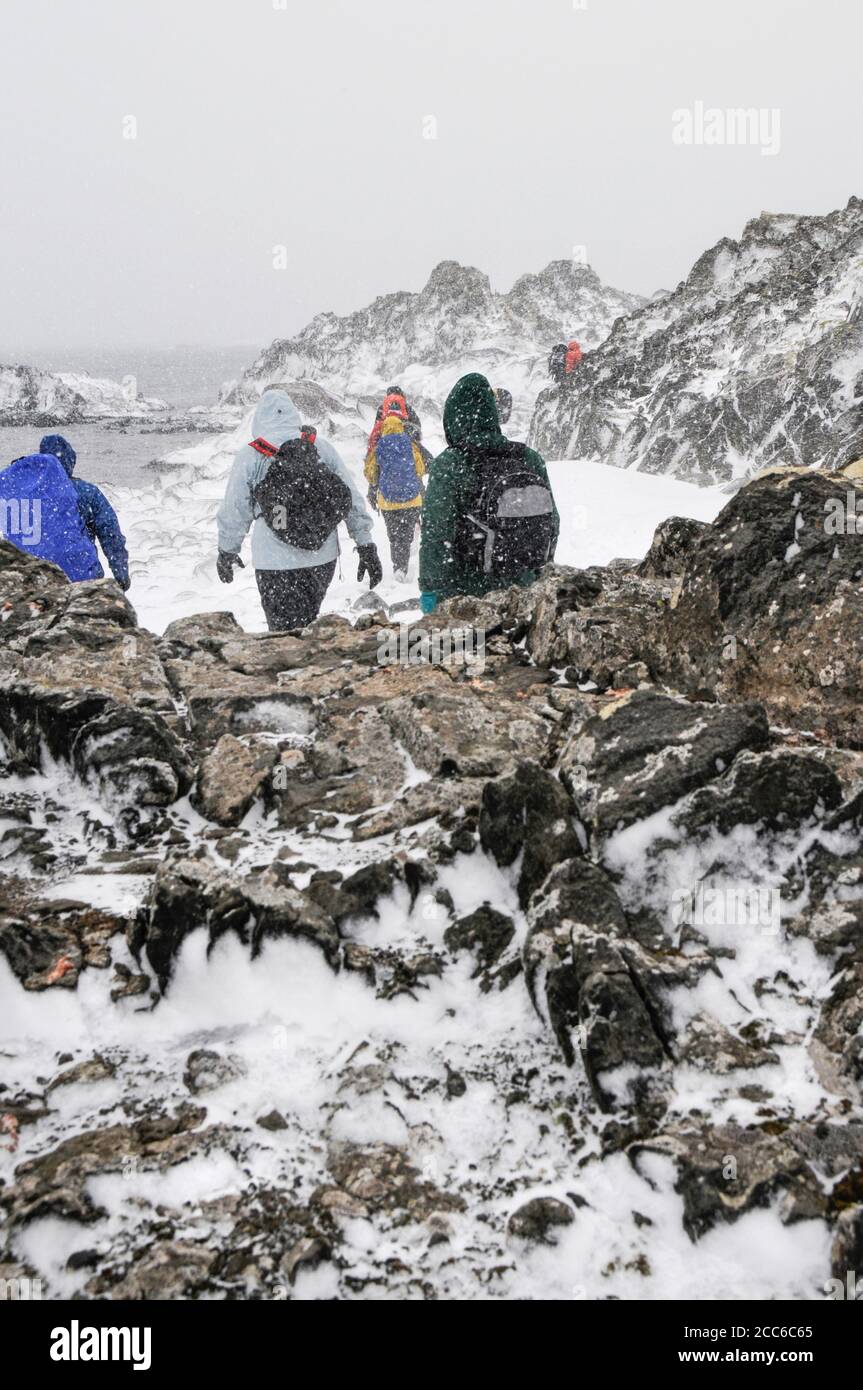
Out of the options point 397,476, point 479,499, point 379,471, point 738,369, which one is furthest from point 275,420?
point 738,369

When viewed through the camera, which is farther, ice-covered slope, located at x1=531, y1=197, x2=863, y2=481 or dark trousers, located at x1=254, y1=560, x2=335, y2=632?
ice-covered slope, located at x1=531, y1=197, x2=863, y2=481

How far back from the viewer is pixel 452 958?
2670 millimetres

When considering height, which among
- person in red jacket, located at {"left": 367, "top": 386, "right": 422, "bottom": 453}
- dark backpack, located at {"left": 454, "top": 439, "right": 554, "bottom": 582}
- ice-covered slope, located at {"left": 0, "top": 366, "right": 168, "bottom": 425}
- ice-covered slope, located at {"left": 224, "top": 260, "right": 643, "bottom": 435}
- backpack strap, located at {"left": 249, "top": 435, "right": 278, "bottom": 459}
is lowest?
dark backpack, located at {"left": 454, "top": 439, "right": 554, "bottom": 582}

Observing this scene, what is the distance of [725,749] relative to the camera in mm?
2875

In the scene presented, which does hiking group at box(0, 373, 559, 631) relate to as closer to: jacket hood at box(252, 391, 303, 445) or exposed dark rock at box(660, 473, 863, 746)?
jacket hood at box(252, 391, 303, 445)

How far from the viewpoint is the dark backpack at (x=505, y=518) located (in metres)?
4.77

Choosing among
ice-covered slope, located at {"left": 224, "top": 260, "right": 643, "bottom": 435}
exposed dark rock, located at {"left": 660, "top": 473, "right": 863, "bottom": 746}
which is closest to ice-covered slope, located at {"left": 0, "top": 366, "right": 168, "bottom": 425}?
ice-covered slope, located at {"left": 224, "top": 260, "right": 643, "bottom": 435}

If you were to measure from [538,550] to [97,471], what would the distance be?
30.0 metres

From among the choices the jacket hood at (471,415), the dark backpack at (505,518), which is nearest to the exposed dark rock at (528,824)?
the dark backpack at (505,518)

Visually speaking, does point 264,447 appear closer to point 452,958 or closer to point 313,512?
point 313,512

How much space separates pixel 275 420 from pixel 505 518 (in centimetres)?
214

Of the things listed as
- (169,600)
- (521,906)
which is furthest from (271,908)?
(169,600)

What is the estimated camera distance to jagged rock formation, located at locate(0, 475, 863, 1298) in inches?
75.9
